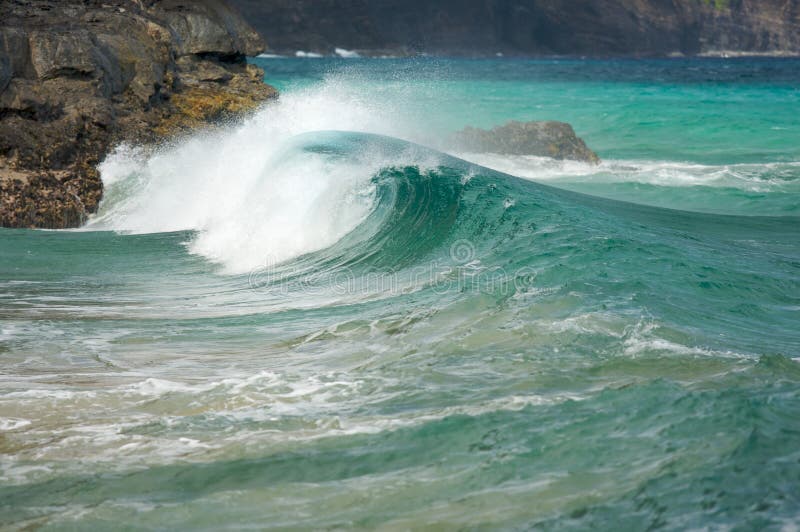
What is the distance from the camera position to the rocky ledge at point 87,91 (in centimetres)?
1338

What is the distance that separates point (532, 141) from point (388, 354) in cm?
1760

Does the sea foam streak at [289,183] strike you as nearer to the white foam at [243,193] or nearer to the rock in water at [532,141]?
the white foam at [243,193]

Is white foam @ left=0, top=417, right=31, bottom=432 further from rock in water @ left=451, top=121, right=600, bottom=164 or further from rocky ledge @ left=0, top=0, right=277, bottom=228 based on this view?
rock in water @ left=451, top=121, right=600, bottom=164

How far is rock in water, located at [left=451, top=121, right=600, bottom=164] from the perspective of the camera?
76.4ft

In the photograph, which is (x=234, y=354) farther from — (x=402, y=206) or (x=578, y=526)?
(x=402, y=206)

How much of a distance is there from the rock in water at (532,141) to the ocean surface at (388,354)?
907cm

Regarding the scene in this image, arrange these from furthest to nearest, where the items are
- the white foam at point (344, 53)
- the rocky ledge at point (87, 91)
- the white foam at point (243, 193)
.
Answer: the white foam at point (344, 53), the rocky ledge at point (87, 91), the white foam at point (243, 193)

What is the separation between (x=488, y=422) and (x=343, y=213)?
6.55 meters

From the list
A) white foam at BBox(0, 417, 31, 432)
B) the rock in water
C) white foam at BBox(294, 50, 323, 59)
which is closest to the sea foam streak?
the rock in water

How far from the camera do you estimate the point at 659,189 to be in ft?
64.7

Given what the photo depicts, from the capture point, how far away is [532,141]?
23750 millimetres

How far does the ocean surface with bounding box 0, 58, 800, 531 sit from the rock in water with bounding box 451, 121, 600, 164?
9066mm

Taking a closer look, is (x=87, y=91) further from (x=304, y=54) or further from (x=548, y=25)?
(x=548, y=25)

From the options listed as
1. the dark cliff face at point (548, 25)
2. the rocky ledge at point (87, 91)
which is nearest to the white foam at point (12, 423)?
the rocky ledge at point (87, 91)
